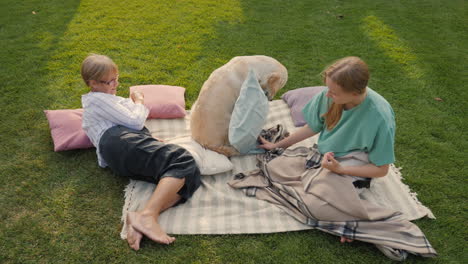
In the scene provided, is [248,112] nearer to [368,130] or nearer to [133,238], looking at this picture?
[368,130]

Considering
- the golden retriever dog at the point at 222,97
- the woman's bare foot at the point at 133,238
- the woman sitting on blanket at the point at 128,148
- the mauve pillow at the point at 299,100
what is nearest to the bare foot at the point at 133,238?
the woman's bare foot at the point at 133,238

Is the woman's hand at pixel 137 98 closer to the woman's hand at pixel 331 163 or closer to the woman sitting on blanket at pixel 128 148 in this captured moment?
the woman sitting on blanket at pixel 128 148

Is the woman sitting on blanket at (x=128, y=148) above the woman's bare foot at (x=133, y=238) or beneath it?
above

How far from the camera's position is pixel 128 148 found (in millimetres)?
2764

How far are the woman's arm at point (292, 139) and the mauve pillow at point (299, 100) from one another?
61 cm

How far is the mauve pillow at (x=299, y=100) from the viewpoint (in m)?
3.75

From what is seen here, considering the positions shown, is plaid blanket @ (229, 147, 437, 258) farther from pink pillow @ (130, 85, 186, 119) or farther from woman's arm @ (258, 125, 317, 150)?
pink pillow @ (130, 85, 186, 119)

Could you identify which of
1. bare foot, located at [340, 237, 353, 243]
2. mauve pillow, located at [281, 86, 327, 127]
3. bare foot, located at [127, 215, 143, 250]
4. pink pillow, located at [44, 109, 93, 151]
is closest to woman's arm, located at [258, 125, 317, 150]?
mauve pillow, located at [281, 86, 327, 127]

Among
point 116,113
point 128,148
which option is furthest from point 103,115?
point 128,148

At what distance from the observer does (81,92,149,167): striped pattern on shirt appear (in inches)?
111

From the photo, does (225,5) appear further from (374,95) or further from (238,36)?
(374,95)

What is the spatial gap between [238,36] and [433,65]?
2759 mm

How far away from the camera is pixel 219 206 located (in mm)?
2850

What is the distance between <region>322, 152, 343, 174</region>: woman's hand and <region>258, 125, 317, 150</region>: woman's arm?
443mm
